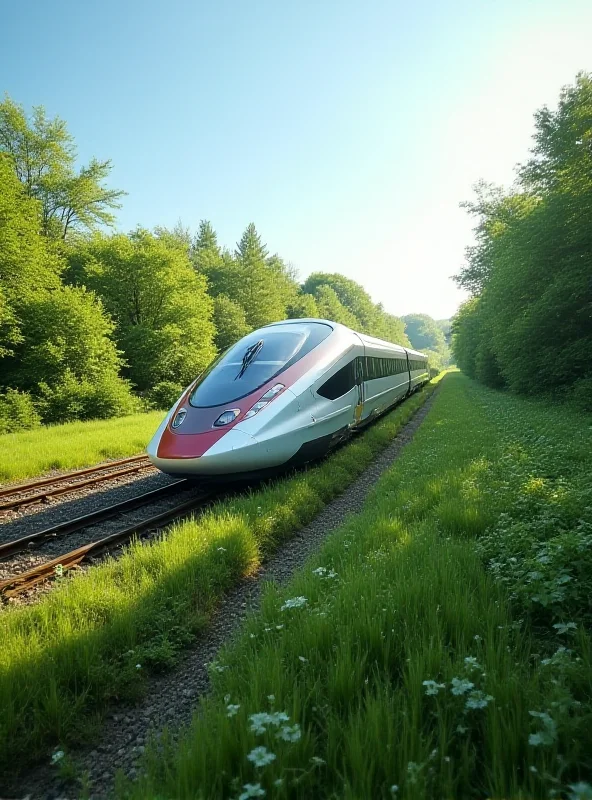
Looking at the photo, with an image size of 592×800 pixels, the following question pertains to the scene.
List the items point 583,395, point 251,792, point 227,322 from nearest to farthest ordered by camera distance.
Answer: point 251,792 < point 583,395 < point 227,322

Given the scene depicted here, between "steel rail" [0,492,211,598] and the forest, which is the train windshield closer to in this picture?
"steel rail" [0,492,211,598]

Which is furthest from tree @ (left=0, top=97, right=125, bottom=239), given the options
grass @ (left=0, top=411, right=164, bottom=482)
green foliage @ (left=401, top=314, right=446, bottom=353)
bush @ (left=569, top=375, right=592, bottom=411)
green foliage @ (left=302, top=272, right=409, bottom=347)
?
green foliage @ (left=401, top=314, right=446, bottom=353)

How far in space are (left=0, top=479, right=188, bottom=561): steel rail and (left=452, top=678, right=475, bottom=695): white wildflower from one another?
491 centimetres

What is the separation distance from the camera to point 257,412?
642cm

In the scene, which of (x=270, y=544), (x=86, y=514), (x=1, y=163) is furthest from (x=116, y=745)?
(x=1, y=163)

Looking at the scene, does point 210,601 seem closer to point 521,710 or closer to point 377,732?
point 377,732

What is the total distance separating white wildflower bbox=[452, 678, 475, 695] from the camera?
1727 millimetres

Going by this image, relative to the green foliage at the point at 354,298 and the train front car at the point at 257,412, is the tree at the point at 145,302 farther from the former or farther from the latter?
the green foliage at the point at 354,298

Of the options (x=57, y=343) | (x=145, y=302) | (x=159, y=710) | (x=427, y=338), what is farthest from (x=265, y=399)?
(x=427, y=338)

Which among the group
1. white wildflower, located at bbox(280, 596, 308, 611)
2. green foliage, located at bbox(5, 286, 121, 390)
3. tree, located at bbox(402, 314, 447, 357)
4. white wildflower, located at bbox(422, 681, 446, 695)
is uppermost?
tree, located at bbox(402, 314, 447, 357)

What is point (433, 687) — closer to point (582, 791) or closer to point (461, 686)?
point (461, 686)

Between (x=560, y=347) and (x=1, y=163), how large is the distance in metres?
22.8

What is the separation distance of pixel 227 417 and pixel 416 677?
4.84 metres

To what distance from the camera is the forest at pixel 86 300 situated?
17.6 metres
